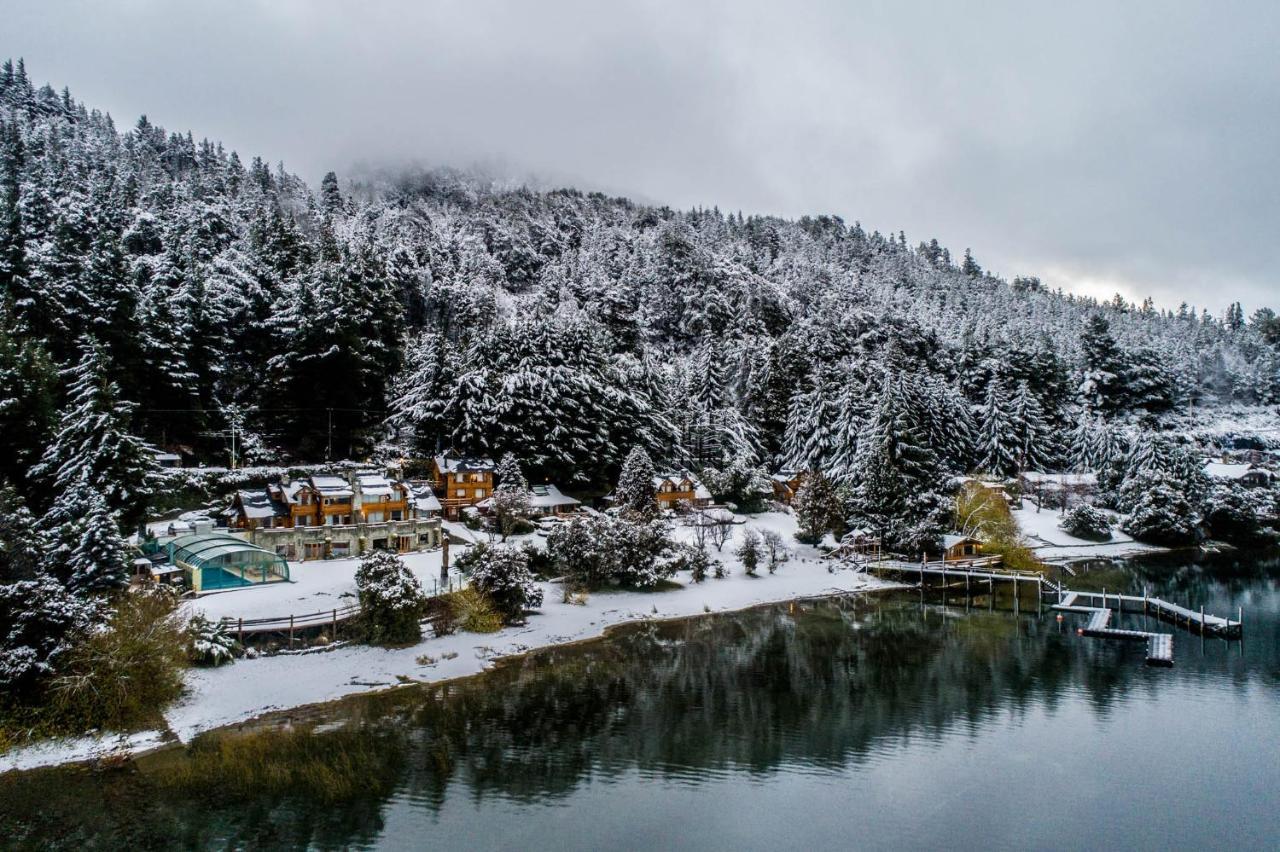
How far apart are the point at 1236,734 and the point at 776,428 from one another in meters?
55.2

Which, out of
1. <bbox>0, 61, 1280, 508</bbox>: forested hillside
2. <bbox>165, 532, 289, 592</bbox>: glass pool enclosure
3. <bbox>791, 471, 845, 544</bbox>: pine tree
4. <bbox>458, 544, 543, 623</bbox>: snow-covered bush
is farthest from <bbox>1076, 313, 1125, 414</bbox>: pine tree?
<bbox>165, 532, 289, 592</bbox>: glass pool enclosure

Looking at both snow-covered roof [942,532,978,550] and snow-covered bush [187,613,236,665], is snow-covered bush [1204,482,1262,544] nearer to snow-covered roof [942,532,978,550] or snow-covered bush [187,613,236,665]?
snow-covered roof [942,532,978,550]

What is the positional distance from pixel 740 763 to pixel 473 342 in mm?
51056

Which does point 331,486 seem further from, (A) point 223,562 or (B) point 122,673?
(B) point 122,673

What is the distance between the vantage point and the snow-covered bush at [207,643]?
30078 millimetres

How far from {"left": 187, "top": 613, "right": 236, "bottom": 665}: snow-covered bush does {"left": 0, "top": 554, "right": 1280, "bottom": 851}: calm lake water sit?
614 centimetres

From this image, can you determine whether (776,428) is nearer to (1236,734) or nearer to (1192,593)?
(1192,593)

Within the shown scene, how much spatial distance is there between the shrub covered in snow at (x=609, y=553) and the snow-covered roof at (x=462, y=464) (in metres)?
16.3

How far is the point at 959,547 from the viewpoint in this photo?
56.6 metres

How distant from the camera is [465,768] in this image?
24.4 meters

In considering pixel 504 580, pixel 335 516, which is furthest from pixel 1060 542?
pixel 335 516

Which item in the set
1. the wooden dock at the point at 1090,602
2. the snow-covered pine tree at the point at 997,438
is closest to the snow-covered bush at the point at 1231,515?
A: the snow-covered pine tree at the point at 997,438

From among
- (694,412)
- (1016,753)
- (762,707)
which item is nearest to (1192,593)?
(1016,753)

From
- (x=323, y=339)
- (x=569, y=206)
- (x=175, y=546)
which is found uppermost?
(x=569, y=206)
